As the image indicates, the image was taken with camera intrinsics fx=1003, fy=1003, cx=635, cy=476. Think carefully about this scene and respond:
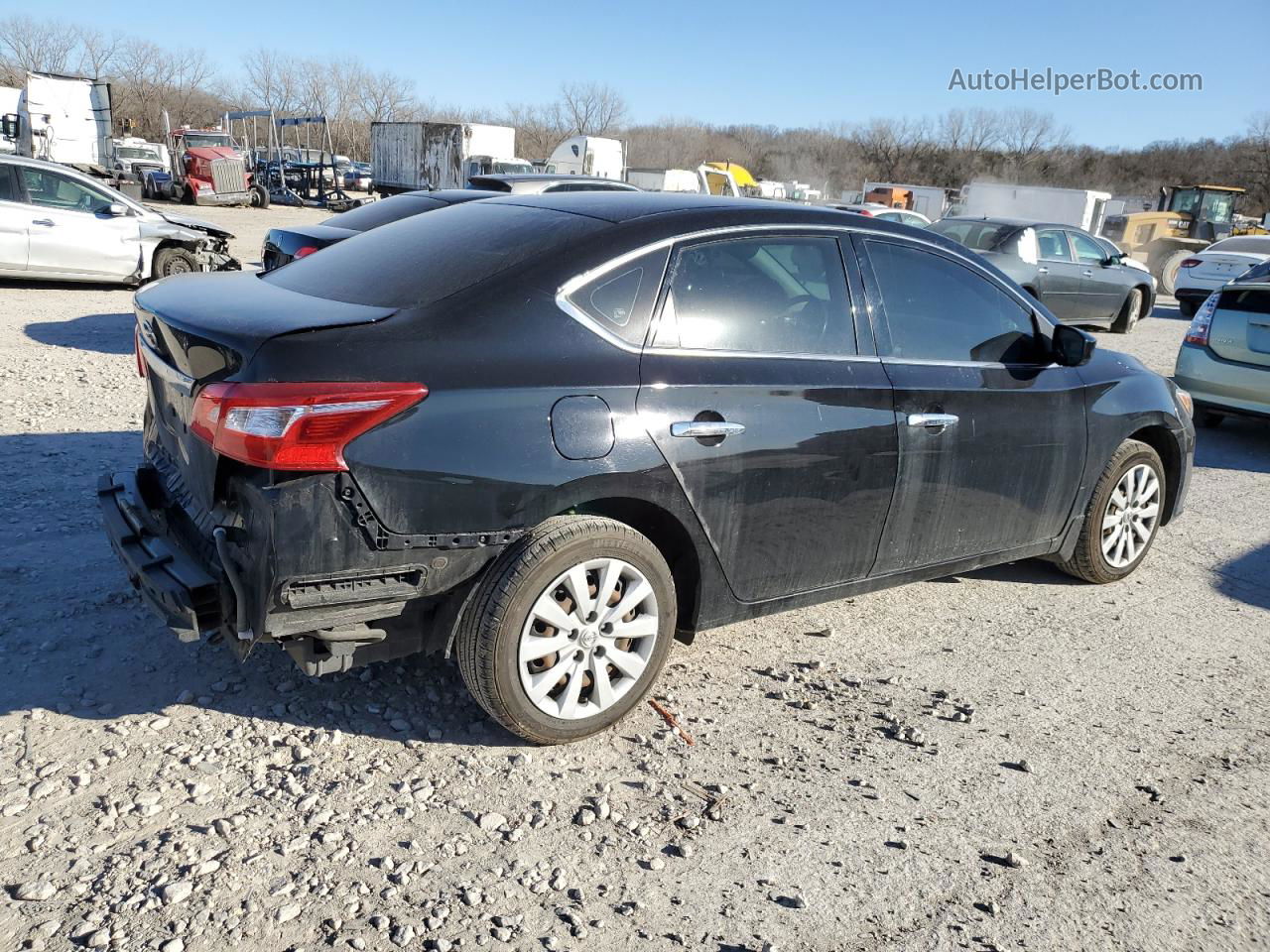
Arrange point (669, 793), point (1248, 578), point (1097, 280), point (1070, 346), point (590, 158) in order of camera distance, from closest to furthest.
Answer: point (669, 793) → point (1070, 346) → point (1248, 578) → point (1097, 280) → point (590, 158)

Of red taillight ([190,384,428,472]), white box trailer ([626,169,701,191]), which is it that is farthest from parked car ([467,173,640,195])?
white box trailer ([626,169,701,191])

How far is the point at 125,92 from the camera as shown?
237 feet

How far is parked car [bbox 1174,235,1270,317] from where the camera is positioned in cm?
1834

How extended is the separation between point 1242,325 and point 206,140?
35669mm

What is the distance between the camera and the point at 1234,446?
8930 mm

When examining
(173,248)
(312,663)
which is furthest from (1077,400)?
(173,248)

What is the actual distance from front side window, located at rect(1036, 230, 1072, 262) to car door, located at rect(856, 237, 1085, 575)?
34.2 ft

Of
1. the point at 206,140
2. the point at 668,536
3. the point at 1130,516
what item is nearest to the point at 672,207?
the point at 668,536

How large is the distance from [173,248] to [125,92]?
72063 mm

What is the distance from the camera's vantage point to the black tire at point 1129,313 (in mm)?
15938

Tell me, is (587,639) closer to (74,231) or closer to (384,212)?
(384,212)

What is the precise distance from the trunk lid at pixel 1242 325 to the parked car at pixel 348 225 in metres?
6.36

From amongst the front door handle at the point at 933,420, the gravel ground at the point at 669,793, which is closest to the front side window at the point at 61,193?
the gravel ground at the point at 669,793

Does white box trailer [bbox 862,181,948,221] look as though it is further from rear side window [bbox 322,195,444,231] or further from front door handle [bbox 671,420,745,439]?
front door handle [bbox 671,420,745,439]
